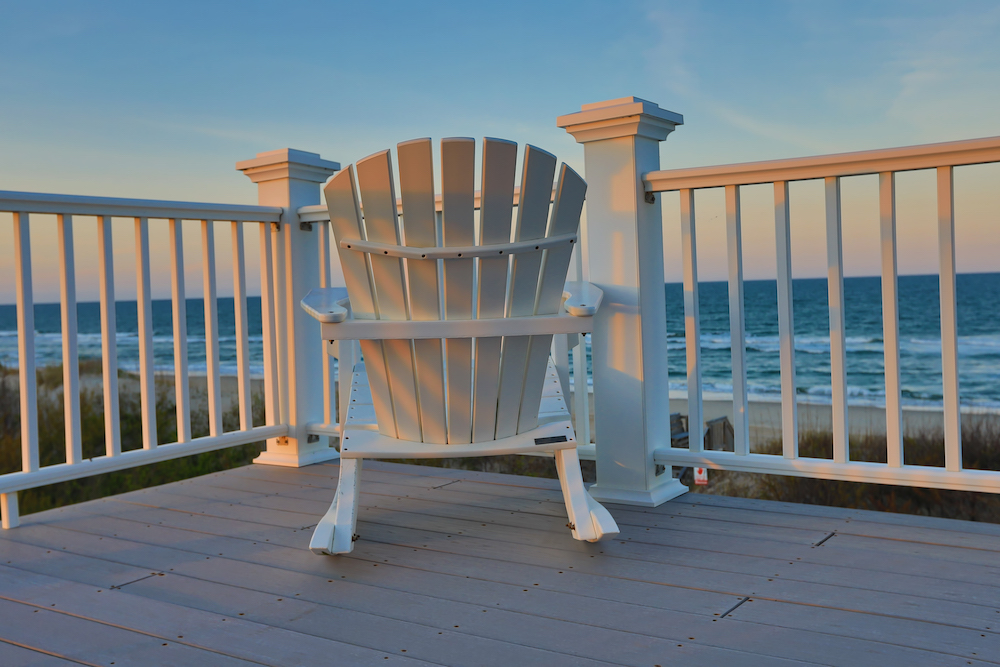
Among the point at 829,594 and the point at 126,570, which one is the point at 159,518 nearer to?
the point at 126,570

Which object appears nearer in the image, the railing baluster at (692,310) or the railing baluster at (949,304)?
the railing baluster at (949,304)

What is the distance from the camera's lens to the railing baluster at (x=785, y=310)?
218 cm

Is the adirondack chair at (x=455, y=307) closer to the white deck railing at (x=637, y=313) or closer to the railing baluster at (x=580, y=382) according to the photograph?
the white deck railing at (x=637, y=313)

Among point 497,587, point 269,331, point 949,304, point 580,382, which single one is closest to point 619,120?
point 580,382

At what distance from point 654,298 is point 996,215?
1588cm

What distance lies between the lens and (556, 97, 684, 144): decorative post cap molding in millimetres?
2295

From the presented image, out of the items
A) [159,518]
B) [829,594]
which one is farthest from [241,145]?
[829,594]

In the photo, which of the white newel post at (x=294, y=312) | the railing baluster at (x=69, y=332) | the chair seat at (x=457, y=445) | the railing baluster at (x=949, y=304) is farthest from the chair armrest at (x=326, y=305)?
the railing baluster at (x=949, y=304)

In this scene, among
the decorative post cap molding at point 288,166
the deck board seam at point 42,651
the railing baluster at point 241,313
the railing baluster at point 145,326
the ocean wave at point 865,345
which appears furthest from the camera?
the ocean wave at point 865,345

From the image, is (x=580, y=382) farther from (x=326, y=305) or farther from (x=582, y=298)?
(x=326, y=305)

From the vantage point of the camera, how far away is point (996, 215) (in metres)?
14.9

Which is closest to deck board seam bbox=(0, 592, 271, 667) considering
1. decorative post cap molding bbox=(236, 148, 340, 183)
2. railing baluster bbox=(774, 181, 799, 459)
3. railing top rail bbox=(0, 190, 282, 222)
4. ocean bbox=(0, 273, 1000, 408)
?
railing top rail bbox=(0, 190, 282, 222)

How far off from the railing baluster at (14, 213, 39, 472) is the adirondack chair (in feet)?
2.92

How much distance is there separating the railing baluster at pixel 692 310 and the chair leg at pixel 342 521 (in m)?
1.04
